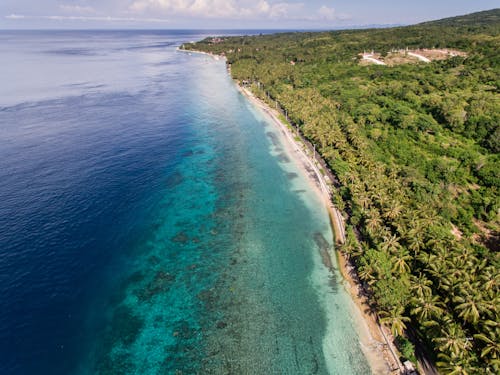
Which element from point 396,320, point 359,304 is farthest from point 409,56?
point 396,320

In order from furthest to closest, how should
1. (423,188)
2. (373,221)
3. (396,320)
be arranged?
(423,188) → (373,221) → (396,320)

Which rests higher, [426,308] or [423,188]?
[423,188]

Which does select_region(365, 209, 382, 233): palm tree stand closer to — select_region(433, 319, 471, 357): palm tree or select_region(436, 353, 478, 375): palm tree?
select_region(433, 319, 471, 357): palm tree

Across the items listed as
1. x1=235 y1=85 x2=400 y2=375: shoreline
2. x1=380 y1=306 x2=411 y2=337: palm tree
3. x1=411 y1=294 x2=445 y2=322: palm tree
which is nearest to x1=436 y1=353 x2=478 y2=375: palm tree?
x1=380 y1=306 x2=411 y2=337: palm tree

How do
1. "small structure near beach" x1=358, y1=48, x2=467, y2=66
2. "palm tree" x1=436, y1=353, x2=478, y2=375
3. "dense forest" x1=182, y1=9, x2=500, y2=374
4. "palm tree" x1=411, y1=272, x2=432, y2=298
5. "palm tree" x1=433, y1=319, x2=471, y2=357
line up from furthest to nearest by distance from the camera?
1. "small structure near beach" x1=358, y1=48, x2=467, y2=66
2. "palm tree" x1=411, y1=272, x2=432, y2=298
3. "dense forest" x1=182, y1=9, x2=500, y2=374
4. "palm tree" x1=433, y1=319, x2=471, y2=357
5. "palm tree" x1=436, y1=353, x2=478, y2=375

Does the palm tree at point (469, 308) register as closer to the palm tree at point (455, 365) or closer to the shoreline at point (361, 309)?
the palm tree at point (455, 365)

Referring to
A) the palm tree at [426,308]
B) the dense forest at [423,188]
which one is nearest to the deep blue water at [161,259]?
the dense forest at [423,188]

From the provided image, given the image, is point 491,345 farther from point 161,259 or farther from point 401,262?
point 161,259
